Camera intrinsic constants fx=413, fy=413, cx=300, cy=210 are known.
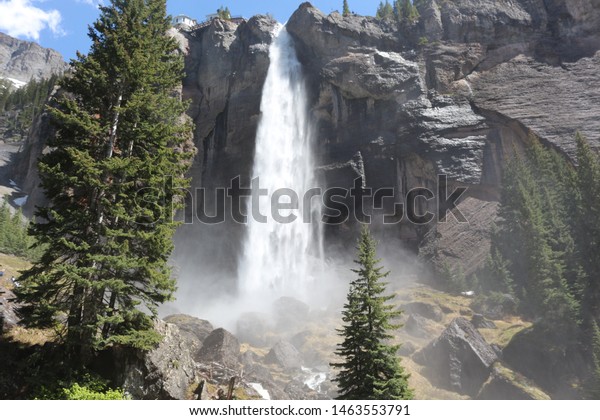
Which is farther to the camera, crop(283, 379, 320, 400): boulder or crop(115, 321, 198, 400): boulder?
crop(283, 379, 320, 400): boulder

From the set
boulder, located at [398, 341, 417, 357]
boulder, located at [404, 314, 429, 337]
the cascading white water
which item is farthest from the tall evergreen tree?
the cascading white water

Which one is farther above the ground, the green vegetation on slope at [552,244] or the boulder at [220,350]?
the green vegetation on slope at [552,244]

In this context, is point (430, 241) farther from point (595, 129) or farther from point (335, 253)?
point (595, 129)

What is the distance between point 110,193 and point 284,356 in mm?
22042

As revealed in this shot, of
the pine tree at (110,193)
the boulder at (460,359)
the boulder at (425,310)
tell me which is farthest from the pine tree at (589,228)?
the pine tree at (110,193)

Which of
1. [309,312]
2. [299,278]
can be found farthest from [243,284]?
[309,312]

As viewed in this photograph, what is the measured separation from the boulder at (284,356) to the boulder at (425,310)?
40.0 ft

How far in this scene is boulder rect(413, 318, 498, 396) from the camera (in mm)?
27938

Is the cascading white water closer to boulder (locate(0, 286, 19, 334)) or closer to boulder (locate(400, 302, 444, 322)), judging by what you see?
boulder (locate(400, 302, 444, 322))

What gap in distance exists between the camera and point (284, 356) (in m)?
31.0

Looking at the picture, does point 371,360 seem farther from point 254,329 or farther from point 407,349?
point 254,329

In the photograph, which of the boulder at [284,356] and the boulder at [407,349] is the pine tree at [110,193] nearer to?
the boulder at [284,356]

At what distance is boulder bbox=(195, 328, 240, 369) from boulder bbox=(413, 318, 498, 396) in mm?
13956

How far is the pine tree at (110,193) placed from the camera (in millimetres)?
11812
